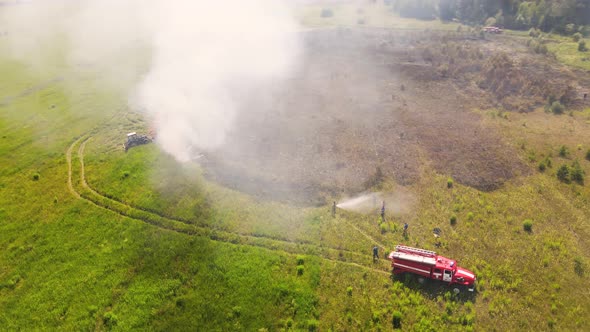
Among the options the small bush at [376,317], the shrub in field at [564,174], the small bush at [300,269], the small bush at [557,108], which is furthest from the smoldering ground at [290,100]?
the small bush at [376,317]

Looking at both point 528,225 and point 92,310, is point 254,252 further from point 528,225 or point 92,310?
point 528,225

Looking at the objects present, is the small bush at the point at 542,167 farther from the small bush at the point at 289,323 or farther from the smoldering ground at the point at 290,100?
the small bush at the point at 289,323

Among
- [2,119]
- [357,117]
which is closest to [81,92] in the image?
[2,119]

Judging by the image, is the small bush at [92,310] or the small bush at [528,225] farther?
the small bush at [528,225]

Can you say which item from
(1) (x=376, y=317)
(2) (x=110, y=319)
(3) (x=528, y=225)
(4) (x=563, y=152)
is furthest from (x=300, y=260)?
(4) (x=563, y=152)

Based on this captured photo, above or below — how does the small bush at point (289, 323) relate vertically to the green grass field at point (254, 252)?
below

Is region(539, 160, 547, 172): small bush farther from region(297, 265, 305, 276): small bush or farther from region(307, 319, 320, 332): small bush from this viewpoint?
region(307, 319, 320, 332): small bush

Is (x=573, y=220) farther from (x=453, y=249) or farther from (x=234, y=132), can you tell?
(x=234, y=132)
